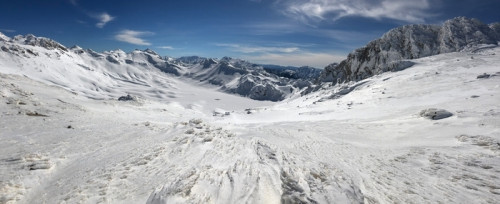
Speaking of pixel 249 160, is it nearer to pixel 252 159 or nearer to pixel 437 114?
pixel 252 159

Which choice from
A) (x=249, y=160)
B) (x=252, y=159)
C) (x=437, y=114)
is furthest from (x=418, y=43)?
(x=249, y=160)

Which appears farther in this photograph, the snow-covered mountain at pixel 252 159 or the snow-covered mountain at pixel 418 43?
the snow-covered mountain at pixel 418 43

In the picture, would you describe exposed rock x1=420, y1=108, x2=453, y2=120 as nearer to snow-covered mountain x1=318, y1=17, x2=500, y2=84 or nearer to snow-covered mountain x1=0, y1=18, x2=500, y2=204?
snow-covered mountain x1=0, y1=18, x2=500, y2=204

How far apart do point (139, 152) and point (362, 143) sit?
14880mm

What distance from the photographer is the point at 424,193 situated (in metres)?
10.3

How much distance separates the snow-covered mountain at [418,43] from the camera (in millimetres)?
83000

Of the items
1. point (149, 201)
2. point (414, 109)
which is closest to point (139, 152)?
point (149, 201)

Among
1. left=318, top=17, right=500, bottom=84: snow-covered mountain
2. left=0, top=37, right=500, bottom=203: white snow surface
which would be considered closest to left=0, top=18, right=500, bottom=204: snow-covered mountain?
left=0, top=37, right=500, bottom=203: white snow surface

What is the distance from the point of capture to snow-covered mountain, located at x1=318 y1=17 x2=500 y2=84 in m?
83.0

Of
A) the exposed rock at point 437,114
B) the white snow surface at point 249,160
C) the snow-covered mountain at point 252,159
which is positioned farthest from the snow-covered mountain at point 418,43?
the white snow surface at point 249,160

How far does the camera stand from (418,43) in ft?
308

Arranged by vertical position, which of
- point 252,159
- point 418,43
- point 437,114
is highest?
point 418,43

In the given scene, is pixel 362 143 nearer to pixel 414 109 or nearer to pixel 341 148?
pixel 341 148

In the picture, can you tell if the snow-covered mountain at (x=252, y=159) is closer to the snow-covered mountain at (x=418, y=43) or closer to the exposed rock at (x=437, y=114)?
the exposed rock at (x=437, y=114)
